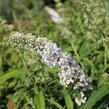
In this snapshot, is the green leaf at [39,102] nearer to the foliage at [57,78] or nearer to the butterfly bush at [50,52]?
the foliage at [57,78]

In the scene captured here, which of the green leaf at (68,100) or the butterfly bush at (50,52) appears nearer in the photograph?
the butterfly bush at (50,52)

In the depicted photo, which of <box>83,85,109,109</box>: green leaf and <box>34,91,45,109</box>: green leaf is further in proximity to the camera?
<box>34,91,45,109</box>: green leaf

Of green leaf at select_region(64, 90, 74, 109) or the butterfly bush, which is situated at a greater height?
the butterfly bush

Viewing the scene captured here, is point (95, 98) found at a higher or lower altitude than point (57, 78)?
higher

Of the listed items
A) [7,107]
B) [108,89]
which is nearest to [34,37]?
[108,89]

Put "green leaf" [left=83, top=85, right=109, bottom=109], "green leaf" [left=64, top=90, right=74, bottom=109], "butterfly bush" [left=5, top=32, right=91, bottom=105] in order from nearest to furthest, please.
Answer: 1. "green leaf" [left=83, top=85, right=109, bottom=109]
2. "butterfly bush" [left=5, top=32, right=91, bottom=105]
3. "green leaf" [left=64, top=90, right=74, bottom=109]

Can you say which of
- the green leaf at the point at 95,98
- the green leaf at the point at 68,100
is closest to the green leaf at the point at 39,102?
the green leaf at the point at 68,100

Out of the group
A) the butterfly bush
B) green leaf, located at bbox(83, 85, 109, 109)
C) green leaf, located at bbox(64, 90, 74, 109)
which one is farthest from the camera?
green leaf, located at bbox(64, 90, 74, 109)

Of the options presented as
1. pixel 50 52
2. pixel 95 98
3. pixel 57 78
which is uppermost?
pixel 50 52

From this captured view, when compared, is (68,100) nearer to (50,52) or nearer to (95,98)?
(95,98)

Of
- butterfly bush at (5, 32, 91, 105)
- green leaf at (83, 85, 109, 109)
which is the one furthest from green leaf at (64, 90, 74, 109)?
green leaf at (83, 85, 109, 109)

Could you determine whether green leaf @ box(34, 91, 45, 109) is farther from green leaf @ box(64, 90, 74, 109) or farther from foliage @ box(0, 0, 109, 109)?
green leaf @ box(64, 90, 74, 109)

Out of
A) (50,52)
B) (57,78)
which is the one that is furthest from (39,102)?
(57,78)
